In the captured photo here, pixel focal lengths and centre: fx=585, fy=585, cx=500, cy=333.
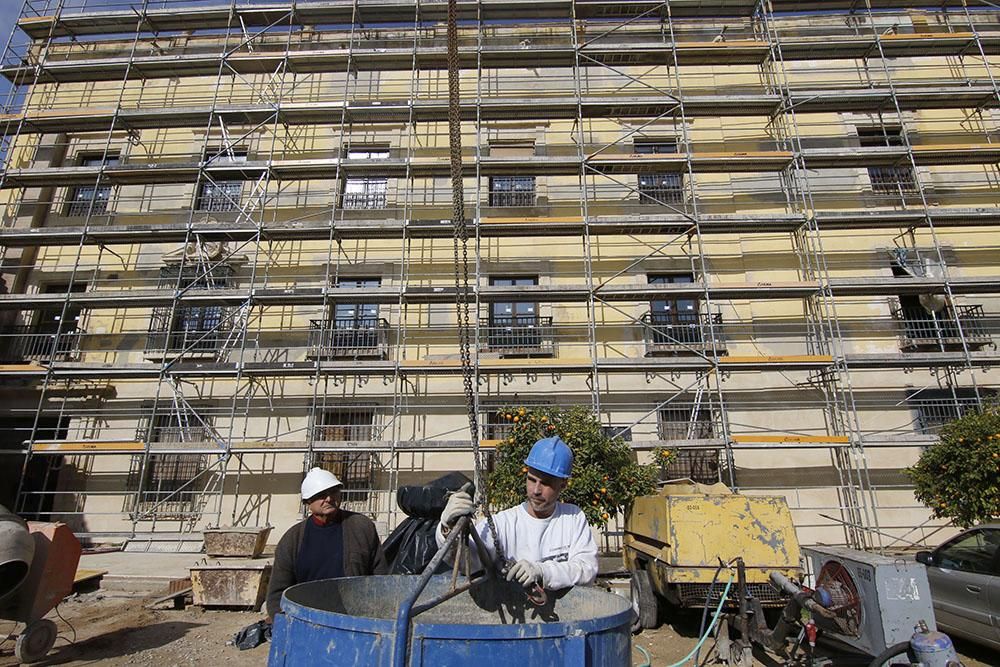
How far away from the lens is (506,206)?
1473 cm

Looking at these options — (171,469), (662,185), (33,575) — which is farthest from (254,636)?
(662,185)

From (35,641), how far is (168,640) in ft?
4.48

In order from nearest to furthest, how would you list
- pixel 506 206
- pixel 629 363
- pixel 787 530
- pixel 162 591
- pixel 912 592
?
pixel 912 592 < pixel 787 530 < pixel 162 591 < pixel 629 363 < pixel 506 206

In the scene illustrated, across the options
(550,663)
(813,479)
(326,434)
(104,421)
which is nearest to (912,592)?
(550,663)

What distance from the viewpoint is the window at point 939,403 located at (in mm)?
12641

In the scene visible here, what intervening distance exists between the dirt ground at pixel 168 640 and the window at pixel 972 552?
897mm

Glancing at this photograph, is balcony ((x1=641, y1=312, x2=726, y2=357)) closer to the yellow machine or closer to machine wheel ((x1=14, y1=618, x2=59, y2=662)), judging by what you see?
the yellow machine

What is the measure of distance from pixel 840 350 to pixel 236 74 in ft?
54.1

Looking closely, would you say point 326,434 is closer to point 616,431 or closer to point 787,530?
point 616,431

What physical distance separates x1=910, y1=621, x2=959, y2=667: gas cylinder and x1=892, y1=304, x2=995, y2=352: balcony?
10.9 m

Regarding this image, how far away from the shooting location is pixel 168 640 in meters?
6.51

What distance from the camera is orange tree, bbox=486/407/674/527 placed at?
857cm

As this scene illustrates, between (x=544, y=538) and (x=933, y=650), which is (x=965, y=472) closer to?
(x=933, y=650)

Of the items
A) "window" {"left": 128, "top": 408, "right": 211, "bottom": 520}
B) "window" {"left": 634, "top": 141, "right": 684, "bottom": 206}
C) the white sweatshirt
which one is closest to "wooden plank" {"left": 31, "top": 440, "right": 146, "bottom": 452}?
"window" {"left": 128, "top": 408, "right": 211, "bottom": 520}
